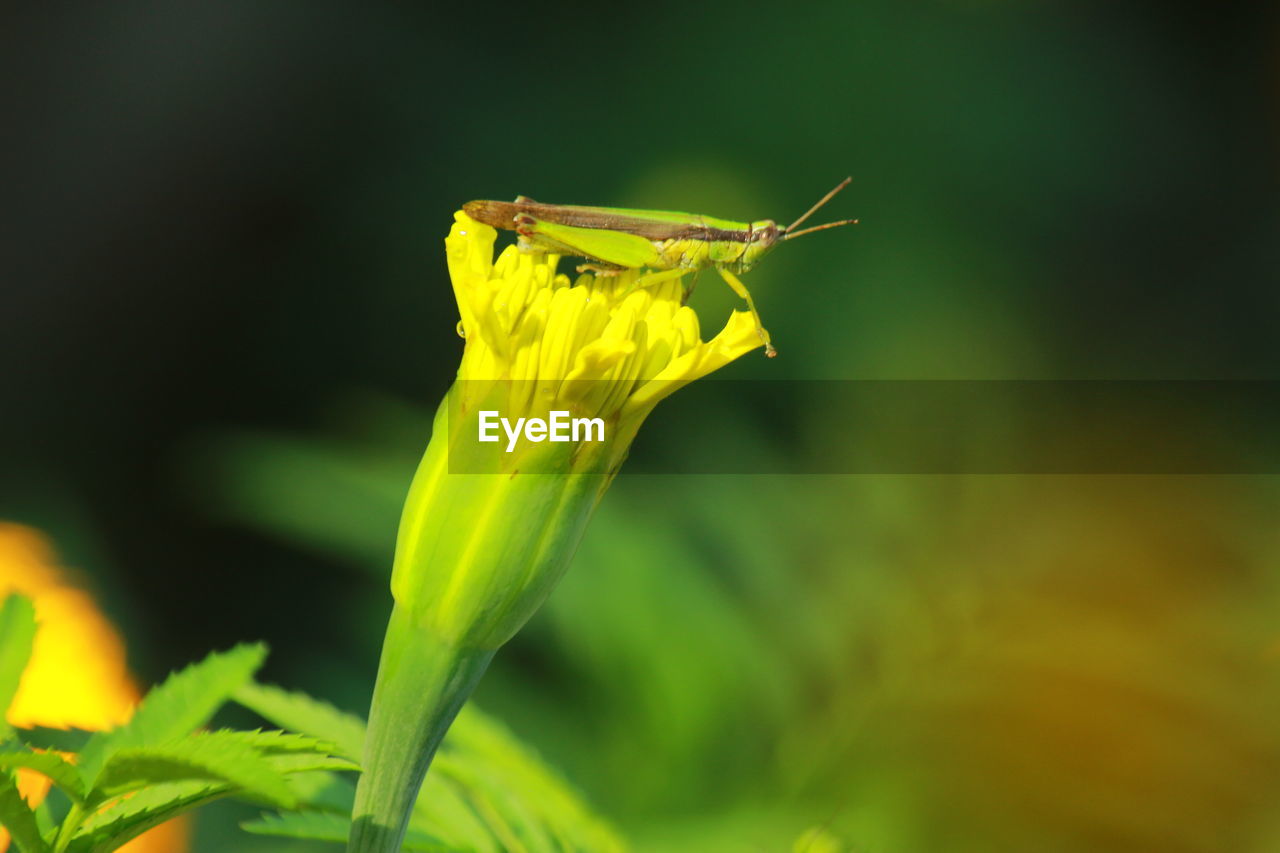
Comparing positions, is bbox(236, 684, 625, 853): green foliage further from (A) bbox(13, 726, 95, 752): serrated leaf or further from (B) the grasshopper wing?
(B) the grasshopper wing

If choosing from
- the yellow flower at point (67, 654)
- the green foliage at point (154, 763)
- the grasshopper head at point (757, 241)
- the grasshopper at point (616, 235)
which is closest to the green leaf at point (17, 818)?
the green foliage at point (154, 763)

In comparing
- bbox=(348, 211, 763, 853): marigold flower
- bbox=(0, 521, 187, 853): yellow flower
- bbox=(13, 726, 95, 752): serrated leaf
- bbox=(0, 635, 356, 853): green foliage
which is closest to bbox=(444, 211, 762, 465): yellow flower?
bbox=(348, 211, 763, 853): marigold flower

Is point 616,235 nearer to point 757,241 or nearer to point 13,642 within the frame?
point 757,241

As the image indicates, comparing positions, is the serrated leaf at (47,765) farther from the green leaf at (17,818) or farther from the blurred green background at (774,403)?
the blurred green background at (774,403)

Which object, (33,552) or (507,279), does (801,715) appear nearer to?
(507,279)

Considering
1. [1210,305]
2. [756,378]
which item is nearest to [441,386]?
[756,378]

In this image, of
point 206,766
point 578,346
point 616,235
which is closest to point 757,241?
point 616,235
